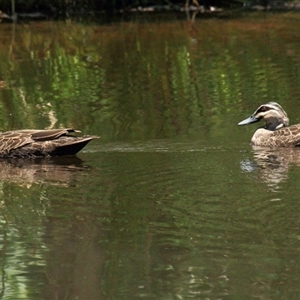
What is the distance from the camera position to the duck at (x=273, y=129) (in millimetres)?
11977

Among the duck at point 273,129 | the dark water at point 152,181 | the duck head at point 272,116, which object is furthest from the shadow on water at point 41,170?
the duck head at point 272,116

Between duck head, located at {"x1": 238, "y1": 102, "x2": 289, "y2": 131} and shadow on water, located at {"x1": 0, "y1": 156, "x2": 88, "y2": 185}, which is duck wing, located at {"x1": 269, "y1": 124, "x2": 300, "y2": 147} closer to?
duck head, located at {"x1": 238, "y1": 102, "x2": 289, "y2": 131}

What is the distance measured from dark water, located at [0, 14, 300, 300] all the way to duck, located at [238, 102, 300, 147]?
0.17 metres

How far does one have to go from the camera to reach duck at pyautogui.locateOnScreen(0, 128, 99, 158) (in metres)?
11.9

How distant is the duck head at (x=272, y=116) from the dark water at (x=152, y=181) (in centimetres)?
29

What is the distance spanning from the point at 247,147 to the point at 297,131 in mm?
576

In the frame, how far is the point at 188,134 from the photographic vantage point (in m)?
12.6

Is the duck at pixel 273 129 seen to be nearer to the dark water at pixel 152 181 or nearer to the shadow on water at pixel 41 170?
the dark water at pixel 152 181

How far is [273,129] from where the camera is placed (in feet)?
41.9

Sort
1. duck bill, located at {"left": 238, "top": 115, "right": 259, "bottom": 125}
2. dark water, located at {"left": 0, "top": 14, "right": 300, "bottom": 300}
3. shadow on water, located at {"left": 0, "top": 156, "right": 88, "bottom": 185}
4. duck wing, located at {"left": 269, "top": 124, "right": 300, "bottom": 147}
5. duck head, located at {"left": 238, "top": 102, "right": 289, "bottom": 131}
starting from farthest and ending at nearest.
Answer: duck bill, located at {"left": 238, "top": 115, "right": 259, "bottom": 125} < duck head, located at {"left": 238, "top": 102, "right": 289, "bottom": 131} < duck wing, located at {"left": 269, "top": 124, "right": 300, "bottom": 147} < shadow on water, located at {"left": 0, "top": 156, "right": 88, "bottom": 185} < dark water, located at {"left": 0, "top": 14, "right": 300, "bottom": 300}

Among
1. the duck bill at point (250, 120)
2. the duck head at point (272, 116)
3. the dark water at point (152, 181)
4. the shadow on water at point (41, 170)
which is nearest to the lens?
the dark water at point (152, 181)

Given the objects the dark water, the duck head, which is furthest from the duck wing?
the duck head

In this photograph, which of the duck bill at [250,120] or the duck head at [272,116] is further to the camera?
the duck bill at [250,120]

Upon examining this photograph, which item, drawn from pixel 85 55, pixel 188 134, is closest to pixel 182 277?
pixel 188 134
